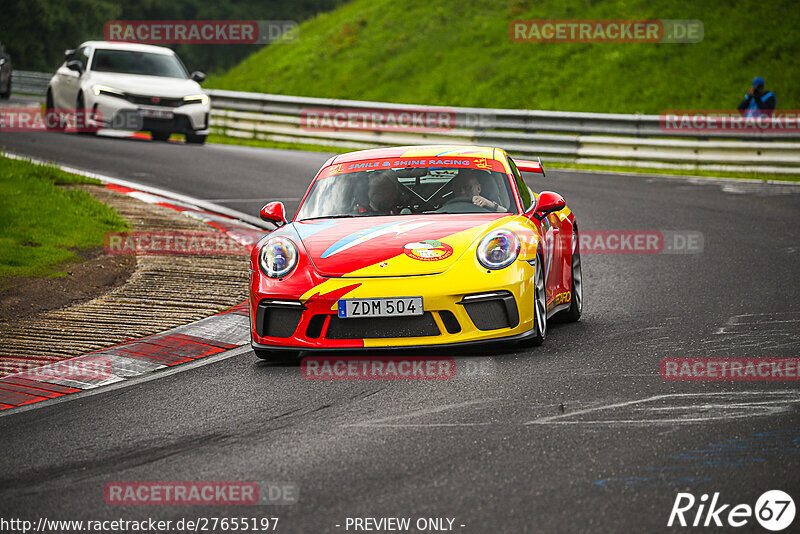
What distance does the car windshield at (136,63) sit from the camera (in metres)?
21.8

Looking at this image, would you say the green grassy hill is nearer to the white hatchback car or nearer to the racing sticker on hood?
the white hatchback car

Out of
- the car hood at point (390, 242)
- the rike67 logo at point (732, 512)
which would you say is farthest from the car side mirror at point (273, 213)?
the rike67 logo at point (732, 512)

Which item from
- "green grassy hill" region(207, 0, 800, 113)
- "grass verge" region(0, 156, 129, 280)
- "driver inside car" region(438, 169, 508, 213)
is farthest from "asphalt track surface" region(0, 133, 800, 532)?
"green grassy hill" region(207, 0, 800, 113)

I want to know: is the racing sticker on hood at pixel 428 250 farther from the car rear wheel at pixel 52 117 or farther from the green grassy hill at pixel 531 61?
the green grassy hill at pixel 531 61

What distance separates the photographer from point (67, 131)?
22891 mm

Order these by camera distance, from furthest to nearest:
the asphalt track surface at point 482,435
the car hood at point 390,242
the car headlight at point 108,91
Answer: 1. the car headlight at point 108,91
2. the car hood at point 390,242
3. the asphalt track surface at point 482,435

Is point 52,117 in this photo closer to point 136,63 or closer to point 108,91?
point 136,63

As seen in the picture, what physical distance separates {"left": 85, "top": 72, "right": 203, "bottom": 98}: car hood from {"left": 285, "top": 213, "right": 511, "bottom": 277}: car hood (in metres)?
13.9

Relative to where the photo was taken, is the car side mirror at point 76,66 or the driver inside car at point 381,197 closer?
the driver inside car at point 381,197

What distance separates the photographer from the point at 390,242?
7309 mm

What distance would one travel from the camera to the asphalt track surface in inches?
177

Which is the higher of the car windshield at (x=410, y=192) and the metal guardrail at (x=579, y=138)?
the metal guardrail at (x=579, y=138)

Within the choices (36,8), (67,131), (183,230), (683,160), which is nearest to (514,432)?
(183,230)

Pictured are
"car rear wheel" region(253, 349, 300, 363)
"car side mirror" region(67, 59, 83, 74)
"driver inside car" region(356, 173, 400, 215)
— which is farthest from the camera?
"car side mirror" region(67, 59, 83, 74)
